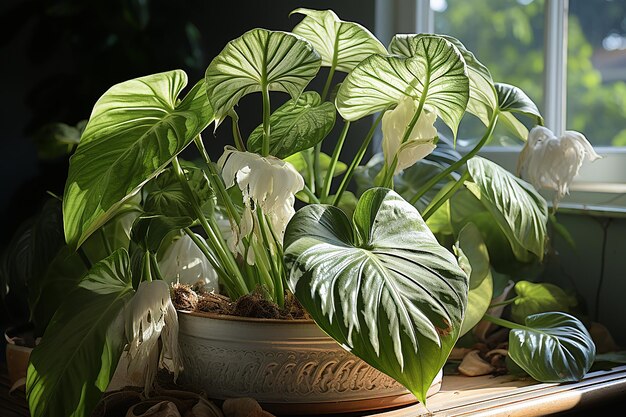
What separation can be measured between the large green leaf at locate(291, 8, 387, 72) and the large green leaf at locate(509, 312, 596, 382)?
0.42 m

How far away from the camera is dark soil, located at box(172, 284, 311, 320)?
0.96m

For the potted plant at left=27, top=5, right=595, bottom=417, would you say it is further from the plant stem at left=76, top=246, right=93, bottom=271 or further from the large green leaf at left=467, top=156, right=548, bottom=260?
the plant stem at left=76, top=246, right=93, bottom=271

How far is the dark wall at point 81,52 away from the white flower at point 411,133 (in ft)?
2.84

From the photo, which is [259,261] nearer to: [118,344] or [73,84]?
[118,344]

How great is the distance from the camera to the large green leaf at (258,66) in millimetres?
867

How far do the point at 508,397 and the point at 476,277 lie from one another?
0.66 feet

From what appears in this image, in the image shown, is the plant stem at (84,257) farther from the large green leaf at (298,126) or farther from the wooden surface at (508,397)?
the large green leaf at (298,126)

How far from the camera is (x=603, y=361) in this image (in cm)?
118

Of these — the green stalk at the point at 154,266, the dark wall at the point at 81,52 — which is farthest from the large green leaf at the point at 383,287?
the dark wall at the point at 81,52

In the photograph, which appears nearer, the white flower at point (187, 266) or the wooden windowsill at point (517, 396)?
the wooden windowsill at point (517, 396)

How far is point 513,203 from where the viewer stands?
1.08 metres

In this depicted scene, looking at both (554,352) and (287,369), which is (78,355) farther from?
(554,352)

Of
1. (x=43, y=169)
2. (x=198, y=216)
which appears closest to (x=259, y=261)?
(x=198, y=216)

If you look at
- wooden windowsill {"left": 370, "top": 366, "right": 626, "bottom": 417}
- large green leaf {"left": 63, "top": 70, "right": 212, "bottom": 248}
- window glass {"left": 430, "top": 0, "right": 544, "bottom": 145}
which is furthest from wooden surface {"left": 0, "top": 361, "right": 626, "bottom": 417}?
window glass {"left": 430, "top": 0, "right": 544, "bottom": 145}
